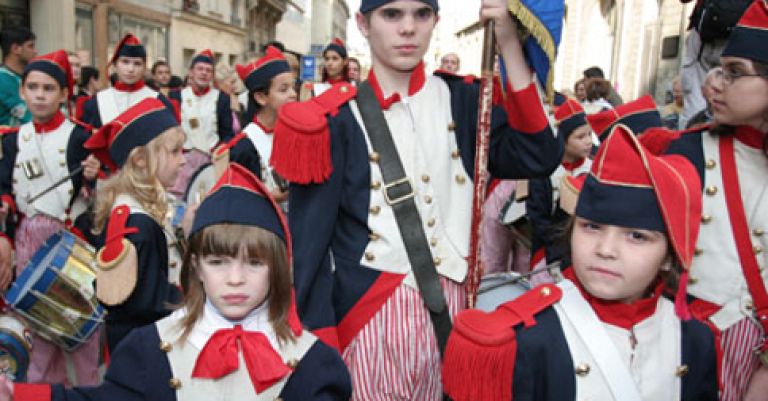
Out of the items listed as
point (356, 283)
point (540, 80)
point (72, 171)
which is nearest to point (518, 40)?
point (540, 80)

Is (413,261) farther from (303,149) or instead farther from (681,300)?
(681,300)

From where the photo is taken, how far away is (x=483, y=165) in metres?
2.46

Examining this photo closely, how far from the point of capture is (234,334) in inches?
80.2

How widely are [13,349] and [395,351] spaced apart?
1.92 meters

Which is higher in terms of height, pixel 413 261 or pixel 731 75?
pixel 731 75

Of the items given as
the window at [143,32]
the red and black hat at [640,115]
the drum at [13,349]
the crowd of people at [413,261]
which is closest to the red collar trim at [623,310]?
the crowd of people at [413,261]

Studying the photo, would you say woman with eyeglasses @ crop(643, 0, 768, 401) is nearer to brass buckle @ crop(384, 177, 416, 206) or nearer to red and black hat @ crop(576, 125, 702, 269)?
red and black hat @ crop(576, 125, 702, 269)

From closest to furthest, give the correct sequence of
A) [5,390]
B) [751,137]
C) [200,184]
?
[5,390]
[751,137]
[200,184]

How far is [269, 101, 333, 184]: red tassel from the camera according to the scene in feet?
7.72

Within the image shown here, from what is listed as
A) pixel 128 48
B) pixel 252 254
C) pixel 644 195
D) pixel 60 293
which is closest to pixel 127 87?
pixel 128 48

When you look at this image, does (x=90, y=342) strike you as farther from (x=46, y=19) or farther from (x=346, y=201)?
(x=46, y=19)

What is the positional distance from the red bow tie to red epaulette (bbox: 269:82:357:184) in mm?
610

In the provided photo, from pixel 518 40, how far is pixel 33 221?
404cm

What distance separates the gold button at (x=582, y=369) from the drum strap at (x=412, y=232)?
66 cm
